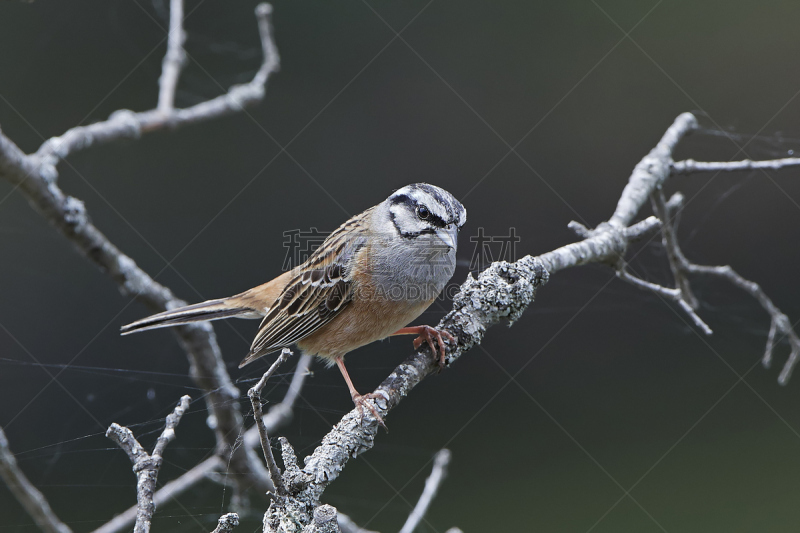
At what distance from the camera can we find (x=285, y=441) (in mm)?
1705

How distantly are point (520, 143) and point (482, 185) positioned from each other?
2.23ft

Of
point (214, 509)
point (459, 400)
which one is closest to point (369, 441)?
point (214, 509)

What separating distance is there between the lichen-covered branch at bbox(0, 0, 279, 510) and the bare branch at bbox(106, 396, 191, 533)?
88cm

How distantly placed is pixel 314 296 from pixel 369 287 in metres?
0.43

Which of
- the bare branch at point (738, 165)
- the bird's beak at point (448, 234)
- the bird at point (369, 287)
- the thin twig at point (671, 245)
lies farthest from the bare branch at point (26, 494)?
the bare branch at point (738, 165)

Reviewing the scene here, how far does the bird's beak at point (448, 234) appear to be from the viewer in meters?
3.17

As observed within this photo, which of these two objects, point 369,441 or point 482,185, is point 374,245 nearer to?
point 369,441

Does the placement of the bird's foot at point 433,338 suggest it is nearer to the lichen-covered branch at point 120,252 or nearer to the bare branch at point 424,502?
the bare branch at point 424,502

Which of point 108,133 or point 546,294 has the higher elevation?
point 108,133

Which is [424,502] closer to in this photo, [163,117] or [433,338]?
[433,338]

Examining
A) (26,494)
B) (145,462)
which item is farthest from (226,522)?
(26,494)

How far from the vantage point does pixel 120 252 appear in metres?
3.48

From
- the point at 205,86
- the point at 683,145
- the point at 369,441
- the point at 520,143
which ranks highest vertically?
the point at 205,86

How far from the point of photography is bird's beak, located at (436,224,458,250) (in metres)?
3.17
